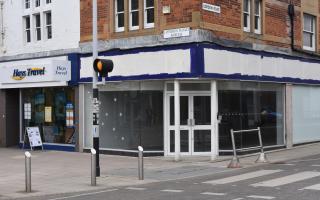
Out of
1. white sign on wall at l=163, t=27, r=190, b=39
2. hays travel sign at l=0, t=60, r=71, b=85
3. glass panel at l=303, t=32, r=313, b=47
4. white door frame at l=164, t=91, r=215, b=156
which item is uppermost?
glass panel at l=303, t=32, r=313, b=47

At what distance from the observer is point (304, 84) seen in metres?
23.5

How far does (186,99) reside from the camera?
728 inches

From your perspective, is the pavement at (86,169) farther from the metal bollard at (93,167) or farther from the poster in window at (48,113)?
the poster in window at (48,113)

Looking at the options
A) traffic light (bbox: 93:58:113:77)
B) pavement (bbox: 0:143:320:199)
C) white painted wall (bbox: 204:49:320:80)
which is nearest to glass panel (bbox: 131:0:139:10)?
white painted wall (bbox: 204:49:320:80)

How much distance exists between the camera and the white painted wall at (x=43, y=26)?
21219mm

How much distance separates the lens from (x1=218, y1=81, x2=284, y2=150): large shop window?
61.9ft

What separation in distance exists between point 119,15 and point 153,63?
9.51ft

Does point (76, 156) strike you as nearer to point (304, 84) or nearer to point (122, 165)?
point (122, 165)

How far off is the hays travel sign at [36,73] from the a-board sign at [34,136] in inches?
82.9

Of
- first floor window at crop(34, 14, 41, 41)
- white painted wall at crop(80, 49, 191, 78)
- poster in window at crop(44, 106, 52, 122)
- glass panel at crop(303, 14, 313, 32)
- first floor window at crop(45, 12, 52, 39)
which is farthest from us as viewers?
glass panel at crop(303, 14, 313, 32)

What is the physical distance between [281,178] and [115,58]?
8.65 metres

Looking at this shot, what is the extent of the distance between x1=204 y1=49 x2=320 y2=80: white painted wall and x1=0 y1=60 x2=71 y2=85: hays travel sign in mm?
6281

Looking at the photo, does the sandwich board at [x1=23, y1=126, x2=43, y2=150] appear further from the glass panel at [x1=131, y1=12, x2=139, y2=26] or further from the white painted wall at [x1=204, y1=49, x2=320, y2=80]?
the white painted wall at [x1=204, y1=49, x2=320, y2=80]

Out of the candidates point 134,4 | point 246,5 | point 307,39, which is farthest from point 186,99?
point 307,39
